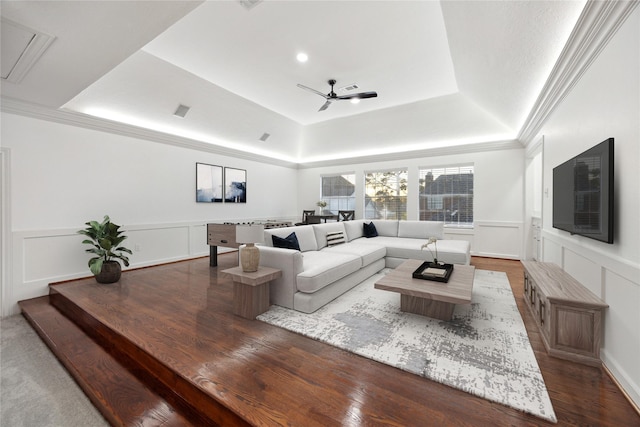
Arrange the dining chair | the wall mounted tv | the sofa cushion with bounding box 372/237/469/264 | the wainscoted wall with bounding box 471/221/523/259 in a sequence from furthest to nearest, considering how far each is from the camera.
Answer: the dining chair → the wainscoted wall with bounding box 471/221/523/259 → the sofa cushion with bounding box 372/237/469/264 → the wall mounted tv

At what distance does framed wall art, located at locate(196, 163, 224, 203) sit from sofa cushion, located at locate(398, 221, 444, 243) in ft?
13.9

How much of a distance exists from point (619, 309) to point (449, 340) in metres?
1.12

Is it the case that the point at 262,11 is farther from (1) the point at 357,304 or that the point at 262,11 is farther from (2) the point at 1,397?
(2) the point at 1,397

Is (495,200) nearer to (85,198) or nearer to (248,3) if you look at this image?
(248,3)

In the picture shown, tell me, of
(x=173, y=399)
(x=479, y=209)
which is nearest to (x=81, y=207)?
(x=173, y=399)

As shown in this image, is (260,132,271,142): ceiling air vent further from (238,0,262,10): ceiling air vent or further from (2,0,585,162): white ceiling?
(238,0,262,10): ceiling air vent

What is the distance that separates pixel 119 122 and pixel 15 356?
3559mm

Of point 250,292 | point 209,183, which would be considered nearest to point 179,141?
point 209,183

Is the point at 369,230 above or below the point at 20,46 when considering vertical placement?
below

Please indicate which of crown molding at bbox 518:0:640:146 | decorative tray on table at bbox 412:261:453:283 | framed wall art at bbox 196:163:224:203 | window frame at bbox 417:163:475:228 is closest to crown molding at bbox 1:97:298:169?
framed wall art at bbox 196:163:224:203

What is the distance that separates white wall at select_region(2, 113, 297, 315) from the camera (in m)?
3.54

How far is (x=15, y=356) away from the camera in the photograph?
2.41m

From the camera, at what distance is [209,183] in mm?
6059

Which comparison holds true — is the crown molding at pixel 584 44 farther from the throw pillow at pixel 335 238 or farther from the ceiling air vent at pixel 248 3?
the throw pillow at pixel 335 238
